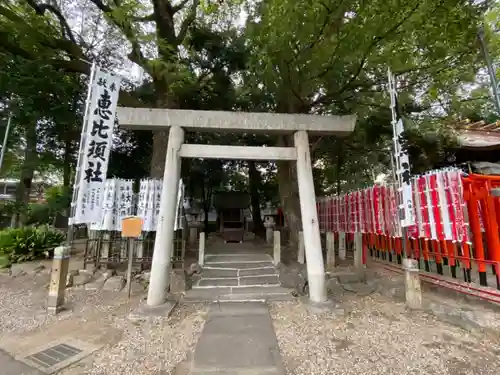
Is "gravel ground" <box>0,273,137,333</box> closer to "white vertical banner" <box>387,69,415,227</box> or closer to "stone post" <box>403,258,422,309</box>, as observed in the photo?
"stone post" <box>403,258,422,309</box>

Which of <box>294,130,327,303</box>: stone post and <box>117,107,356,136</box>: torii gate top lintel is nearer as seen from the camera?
<box>294,130,327,303</box>: stone post

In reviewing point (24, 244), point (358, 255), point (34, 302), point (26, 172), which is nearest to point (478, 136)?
point (358, 255)

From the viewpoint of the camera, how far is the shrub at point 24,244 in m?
7.57

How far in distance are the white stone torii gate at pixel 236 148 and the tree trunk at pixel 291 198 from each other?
121 inches

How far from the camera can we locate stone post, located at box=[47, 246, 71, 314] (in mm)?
4707

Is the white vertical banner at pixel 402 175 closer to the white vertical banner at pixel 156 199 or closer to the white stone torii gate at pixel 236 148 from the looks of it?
the white stone torii gate at pixel 236 148

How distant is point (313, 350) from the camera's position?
3449 millimetres

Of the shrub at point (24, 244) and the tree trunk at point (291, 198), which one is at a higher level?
the tree trunk at point (291, 198)

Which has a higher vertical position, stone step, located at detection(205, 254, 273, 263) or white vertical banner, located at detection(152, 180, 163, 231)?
white vertical banner, located at detection(152, 180, 163, 231)

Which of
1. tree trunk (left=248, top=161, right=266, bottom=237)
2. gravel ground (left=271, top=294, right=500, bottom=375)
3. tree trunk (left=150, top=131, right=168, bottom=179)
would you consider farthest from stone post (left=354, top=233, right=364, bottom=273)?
tree trunk (left=248, top=161, right=266, bottom=237)

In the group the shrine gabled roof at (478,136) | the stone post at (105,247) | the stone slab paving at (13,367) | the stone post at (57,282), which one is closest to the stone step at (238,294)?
the stone post at (57,282)

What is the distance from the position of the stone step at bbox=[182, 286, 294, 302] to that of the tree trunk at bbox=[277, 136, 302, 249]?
310 centimetres

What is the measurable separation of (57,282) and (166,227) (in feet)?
7.08

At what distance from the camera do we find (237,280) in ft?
20.7
